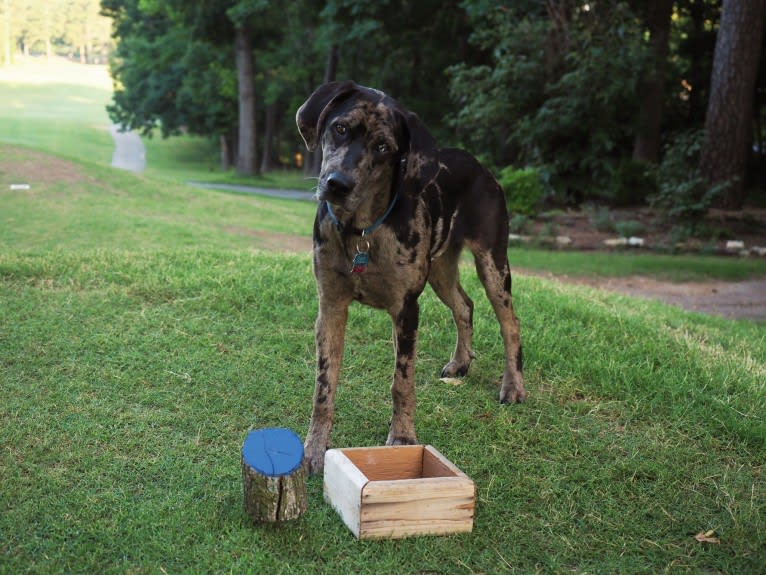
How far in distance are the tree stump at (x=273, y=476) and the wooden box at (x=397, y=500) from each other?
21 cm

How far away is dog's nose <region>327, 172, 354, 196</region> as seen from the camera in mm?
3523

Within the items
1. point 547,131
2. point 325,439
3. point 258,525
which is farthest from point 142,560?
point 547,131

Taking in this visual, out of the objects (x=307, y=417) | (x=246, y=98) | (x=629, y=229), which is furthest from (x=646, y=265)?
(x=246, y=98)

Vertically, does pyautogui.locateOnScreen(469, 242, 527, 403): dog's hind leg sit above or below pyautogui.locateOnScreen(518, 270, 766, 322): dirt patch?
above

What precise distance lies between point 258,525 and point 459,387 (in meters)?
2.26

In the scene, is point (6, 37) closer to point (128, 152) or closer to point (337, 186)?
point (128, 152)

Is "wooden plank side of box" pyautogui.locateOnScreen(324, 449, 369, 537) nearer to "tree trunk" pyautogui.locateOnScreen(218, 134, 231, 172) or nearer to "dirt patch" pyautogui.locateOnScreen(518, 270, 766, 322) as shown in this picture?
"dirt patch" pyautogui.locateOnScreen(518, 270, 766, 322)

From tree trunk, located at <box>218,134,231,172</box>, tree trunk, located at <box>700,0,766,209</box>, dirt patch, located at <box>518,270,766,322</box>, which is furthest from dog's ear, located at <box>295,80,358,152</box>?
tree trunk, located at <box>218,134,231,172</box>

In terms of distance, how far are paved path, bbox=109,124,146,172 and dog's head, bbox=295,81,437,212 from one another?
106ft

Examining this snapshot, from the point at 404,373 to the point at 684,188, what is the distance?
38.1ft

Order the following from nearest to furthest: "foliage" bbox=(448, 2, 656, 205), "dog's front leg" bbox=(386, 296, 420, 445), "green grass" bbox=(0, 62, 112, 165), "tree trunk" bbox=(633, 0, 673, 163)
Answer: "dog's front leg" bbox=(386, 296, 420, 445) → "foliage" bbox=(448, 2, 656, 205) → "tree trunk" bbox=(633, 0, 673, 163) → "green grass" bbox=(0, 62, 112, 165)

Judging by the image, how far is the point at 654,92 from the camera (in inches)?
760

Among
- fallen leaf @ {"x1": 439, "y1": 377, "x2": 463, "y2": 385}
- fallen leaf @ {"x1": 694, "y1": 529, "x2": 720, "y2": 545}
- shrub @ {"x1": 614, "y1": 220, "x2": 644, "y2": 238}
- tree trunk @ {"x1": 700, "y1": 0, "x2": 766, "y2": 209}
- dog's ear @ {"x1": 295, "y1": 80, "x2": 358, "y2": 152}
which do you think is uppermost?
tree trunk @ {"x1": 700, "y1": 0, "x2": 766, "y2": 209}

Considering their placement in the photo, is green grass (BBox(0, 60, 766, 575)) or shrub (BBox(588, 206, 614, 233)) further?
shrub (BBox(588, 206, 614, 233))
